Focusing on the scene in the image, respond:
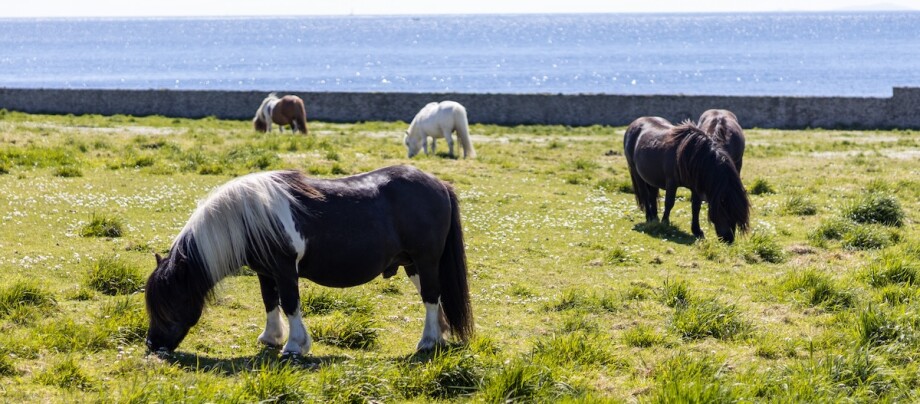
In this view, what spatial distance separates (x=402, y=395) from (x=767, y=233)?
7.39 meters

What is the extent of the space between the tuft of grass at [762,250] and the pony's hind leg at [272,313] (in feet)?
20.3

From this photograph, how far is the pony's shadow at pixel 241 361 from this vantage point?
6996mm

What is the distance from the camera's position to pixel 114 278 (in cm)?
930

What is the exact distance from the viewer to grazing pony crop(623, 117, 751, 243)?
12.2 m

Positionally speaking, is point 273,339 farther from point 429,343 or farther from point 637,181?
point 637,181

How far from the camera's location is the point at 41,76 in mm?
103062

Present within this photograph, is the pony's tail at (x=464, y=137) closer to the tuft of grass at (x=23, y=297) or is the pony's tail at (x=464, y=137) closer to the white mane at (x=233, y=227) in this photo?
the tuft of grass at (x=23, y=297)

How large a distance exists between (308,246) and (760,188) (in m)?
11.6

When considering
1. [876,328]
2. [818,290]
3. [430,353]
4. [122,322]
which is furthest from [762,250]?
[122,322]

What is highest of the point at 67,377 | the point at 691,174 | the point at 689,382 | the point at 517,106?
the point at 517,106

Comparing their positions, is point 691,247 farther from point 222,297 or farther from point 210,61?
point 210,61

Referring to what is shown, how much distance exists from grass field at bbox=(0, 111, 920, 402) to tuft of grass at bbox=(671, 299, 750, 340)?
1.0 inches

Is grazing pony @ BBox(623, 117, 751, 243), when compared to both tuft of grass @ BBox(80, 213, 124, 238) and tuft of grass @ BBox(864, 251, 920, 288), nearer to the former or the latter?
tuft of grass @ BBox(864, 251, 920, 288)

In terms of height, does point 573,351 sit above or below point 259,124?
below
